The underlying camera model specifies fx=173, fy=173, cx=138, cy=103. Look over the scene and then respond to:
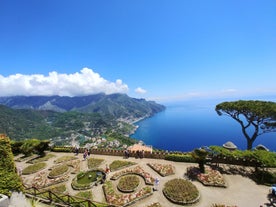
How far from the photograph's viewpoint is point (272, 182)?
19.6m

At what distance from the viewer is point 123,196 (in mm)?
18141

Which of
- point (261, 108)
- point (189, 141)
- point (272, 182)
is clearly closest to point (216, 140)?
point (189, 141)

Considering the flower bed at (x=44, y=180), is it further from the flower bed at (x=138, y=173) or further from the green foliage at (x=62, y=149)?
the green foliage at (x=62, y=149)

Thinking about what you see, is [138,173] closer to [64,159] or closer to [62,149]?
[64,159]

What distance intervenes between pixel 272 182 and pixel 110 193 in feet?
60.0

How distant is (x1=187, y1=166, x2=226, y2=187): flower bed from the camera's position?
771 inches

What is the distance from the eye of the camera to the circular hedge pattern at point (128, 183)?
758 inches

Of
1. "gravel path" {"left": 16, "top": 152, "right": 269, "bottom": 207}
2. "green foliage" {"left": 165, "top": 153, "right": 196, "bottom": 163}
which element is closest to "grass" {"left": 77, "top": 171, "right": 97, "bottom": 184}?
"gravel path" {"left": 16, "top": 152, "right": 269, "bottom": 207}

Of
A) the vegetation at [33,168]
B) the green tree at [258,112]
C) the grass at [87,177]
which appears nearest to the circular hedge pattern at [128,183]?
the grass at [87,177]

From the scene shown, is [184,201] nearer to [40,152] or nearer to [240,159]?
[240,159]

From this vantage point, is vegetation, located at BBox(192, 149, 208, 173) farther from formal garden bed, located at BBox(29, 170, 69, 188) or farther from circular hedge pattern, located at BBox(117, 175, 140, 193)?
formal garden bed, located at BBox(29, 170, 69, 188)

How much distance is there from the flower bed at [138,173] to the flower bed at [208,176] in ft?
16.8

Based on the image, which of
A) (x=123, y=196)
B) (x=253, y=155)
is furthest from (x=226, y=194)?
(x=123, y=196)

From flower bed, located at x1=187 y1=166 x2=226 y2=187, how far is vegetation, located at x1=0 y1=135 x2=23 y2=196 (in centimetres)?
1810
